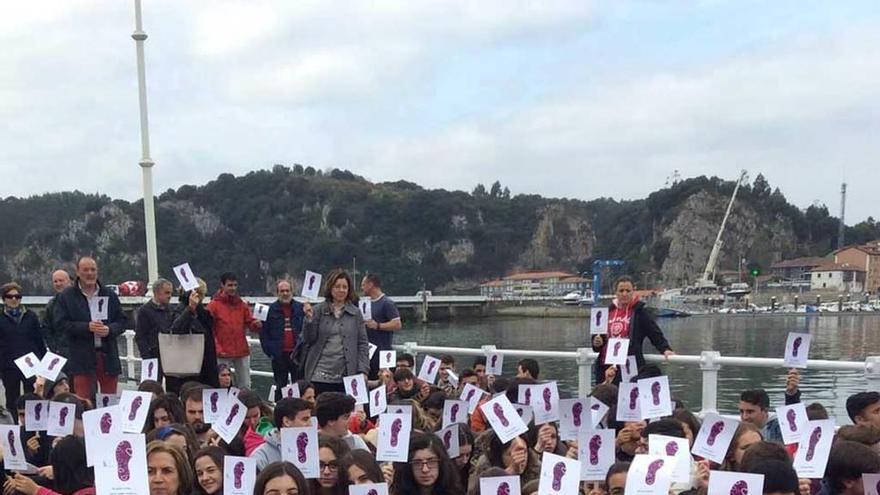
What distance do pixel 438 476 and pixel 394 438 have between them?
31 centimetres

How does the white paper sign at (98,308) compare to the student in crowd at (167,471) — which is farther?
the white paper sign at (98,308)

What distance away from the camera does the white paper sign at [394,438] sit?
4676 mm

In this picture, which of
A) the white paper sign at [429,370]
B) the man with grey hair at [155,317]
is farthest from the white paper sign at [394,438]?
the man with grey hair at [155,317]

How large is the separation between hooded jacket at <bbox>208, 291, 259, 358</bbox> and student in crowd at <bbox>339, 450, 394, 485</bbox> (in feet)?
13.5

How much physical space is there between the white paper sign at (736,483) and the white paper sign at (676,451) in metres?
0.74

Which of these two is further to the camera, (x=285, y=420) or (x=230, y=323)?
(x=230, y=323)

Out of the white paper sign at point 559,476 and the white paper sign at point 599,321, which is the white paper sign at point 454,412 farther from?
the white paper sign at point 559,476

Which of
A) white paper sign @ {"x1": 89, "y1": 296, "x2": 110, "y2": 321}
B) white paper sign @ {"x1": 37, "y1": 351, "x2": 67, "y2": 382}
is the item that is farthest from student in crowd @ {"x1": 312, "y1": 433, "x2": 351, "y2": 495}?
white paper sign @ {"x1": 89, "y1": 296, "x2": 110, "y2": 321}

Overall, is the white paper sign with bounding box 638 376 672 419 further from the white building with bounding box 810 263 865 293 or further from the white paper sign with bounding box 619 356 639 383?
the white building with bounding box 810 263 865 293

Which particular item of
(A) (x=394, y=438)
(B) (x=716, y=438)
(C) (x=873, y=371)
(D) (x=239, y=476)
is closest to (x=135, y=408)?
(D) (x=239, y=476)

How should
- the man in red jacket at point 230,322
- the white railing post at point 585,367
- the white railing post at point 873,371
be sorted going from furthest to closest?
the man in red jacket at point 230,322, the white railing post at point 585,367, the white railing post at point 873,371

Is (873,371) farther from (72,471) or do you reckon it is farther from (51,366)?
(51,366)

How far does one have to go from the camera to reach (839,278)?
107125 mm

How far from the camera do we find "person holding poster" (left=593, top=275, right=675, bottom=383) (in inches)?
273
